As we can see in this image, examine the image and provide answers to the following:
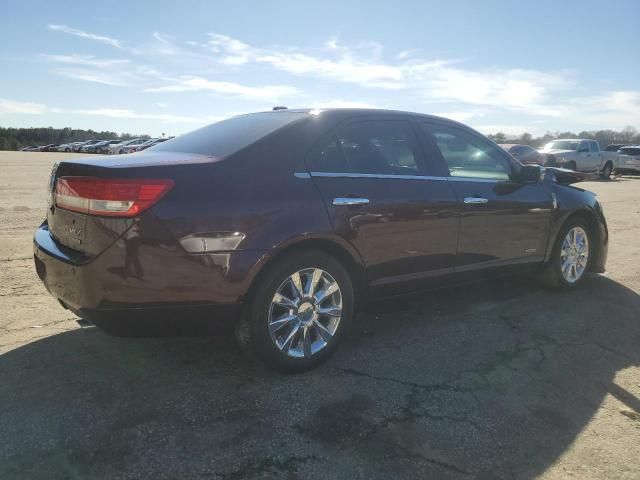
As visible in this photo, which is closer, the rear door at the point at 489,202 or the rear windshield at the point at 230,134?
the rear windshield at the point at 230,134

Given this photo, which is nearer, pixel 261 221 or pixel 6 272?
pixel 261 221

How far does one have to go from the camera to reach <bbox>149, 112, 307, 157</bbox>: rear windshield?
3.16 m

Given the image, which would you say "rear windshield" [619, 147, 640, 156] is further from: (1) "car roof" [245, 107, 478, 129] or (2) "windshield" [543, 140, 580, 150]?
(1) "car roof" [245, 107, 478, 129]

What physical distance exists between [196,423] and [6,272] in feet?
11.2

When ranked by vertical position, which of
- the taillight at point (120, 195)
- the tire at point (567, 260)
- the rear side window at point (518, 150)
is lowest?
the tire at point (567, 260)

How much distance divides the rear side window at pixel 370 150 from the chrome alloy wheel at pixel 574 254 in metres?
2.16

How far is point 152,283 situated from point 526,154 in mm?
19716

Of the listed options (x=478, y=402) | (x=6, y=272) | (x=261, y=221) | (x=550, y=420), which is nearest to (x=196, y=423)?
(x=261, y=221)

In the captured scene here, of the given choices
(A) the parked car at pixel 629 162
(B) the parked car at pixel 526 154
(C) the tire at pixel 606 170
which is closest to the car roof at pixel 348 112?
(B) the parked car at pixel 526 154

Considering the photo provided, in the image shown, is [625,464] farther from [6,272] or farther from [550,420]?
[6,272]

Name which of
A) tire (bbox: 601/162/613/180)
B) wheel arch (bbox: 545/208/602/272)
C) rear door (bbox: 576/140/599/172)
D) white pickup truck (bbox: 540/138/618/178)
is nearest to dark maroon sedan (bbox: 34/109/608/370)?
wheel arch (bbox: 545/208/602/272)

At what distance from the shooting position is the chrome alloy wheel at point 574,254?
5.04 metres

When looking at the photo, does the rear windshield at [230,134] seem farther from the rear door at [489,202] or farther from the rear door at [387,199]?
the rear door at [489,202]

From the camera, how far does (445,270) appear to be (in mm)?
3939
